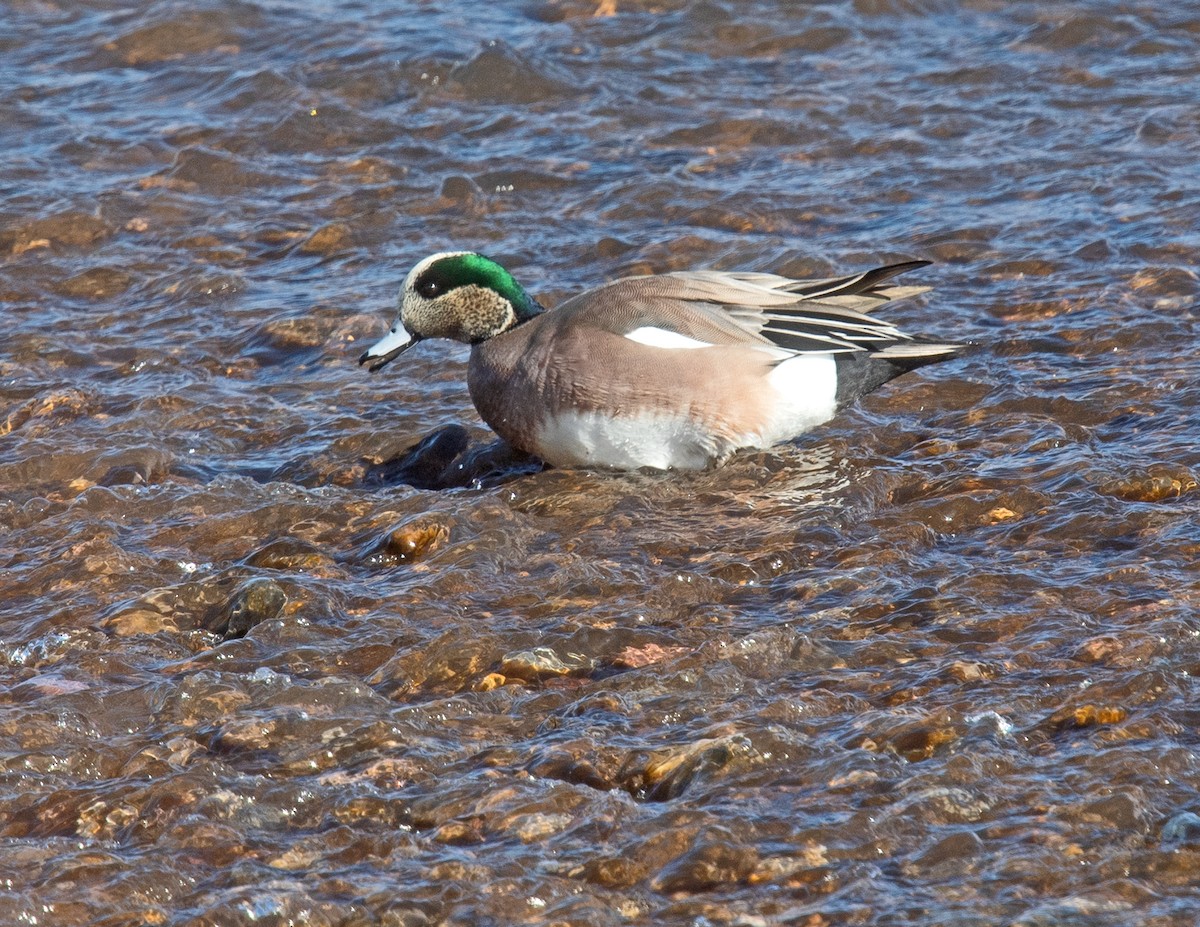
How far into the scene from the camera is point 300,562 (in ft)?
17.5

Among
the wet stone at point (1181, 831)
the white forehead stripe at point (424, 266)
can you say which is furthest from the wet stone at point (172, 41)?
the wet stone at point (1181, 831)

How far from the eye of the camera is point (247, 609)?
4910 mm

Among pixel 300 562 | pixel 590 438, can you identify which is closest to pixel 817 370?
pixel 590 438

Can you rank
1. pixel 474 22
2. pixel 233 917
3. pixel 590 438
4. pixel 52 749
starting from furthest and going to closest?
pixel 474 22 → pixel 590 438 → pixel 52 749 → pixel 233 917

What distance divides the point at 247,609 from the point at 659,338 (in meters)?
1.85

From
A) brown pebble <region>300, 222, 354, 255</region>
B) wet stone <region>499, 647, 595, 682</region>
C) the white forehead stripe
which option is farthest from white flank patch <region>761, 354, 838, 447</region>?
brown pebble <region>300, 222, 354, 255</region>

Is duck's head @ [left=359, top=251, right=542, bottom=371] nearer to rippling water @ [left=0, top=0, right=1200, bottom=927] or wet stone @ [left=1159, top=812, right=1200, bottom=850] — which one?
rippling water @ [left=0, top=0, right=1200, bottom=927]

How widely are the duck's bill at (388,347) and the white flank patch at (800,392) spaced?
1.46 meters

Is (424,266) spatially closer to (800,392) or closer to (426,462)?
(426,462)

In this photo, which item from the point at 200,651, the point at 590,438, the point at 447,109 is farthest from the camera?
the point at 447,109

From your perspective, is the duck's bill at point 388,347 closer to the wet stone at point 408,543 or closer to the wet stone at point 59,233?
the wet stone at point 408,543

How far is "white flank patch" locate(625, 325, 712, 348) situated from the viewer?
5879 mm

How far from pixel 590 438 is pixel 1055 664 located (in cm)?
209

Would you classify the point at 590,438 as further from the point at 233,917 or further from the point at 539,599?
the point at 233,917
